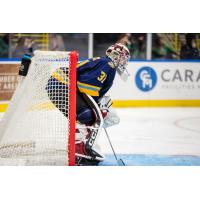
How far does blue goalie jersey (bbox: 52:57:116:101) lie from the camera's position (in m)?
3.21

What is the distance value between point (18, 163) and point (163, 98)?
3774 millimetres

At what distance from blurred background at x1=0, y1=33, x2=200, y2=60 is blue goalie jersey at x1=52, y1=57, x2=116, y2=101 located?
3.37 metres

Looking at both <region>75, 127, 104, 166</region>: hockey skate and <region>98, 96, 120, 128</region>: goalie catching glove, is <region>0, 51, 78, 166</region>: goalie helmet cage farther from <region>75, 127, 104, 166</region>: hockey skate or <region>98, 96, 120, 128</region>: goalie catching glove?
<region>98, 96, 120, 128</region>: goalie catching glove

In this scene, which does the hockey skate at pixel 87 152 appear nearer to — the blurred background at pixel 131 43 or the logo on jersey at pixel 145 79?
the logo on jersey at pixel 145 79

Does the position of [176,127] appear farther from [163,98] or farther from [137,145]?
[163,98]

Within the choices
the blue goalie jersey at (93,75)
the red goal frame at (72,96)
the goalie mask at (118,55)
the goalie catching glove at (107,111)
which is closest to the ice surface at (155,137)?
the goalie catching glove at (107,111)

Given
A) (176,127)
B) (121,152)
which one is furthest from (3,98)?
(121,152)

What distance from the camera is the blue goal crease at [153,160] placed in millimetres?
3324

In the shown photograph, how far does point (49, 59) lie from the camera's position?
3131 mm

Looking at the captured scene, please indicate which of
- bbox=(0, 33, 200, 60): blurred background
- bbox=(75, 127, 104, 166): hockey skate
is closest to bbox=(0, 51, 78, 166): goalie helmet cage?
bbox=(75, 127, 104, 166): hockey skate

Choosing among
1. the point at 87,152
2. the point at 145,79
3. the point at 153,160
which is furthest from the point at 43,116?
the point at 145,79

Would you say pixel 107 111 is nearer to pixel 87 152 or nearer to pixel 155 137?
pixel 87 152

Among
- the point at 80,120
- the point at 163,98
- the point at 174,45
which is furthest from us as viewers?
the point at 174,45

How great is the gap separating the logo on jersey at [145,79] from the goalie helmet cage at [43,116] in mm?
3458
